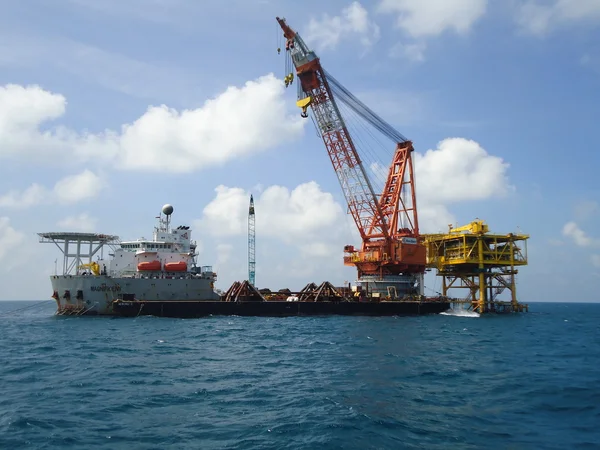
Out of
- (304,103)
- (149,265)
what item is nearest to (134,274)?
(149,265)

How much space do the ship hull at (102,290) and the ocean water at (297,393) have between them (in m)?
18.6

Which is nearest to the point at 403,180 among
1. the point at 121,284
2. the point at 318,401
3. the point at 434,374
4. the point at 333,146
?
the point at 333,146

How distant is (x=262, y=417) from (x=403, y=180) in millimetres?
59055

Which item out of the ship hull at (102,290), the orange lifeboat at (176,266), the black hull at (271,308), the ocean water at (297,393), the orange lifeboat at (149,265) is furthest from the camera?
the orange lifeboat at (176,266)

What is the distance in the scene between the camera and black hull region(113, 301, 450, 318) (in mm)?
56781

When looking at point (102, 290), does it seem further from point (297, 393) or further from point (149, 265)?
point (297, 393)

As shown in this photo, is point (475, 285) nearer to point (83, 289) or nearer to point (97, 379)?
point (83, 289)

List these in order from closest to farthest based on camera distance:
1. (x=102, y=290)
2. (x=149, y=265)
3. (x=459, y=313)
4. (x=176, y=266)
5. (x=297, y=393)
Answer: (x=297, y=393)
(x=102, y=290)
(x=149, y=265)
(x=176, y=266)
(x=459, y=313)

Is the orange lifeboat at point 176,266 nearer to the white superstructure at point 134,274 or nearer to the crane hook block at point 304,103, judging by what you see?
the white superstructure at point 134,274

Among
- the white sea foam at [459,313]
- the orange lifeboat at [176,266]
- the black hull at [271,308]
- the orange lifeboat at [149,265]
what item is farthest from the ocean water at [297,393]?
the white sea foam at [459,313]

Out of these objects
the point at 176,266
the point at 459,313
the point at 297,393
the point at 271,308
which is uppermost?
the point at 176,266

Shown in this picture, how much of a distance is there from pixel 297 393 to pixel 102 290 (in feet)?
144

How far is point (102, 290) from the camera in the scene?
57.1 metres

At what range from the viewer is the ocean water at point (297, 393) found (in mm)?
14781
